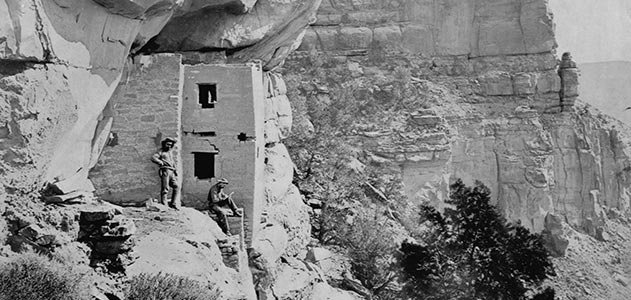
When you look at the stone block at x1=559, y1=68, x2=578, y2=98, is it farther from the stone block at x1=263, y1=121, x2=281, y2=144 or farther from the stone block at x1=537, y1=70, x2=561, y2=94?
the stone block at x1=263, y1=121, x2=281, y2=144

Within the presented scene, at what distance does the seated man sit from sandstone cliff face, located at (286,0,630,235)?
2522 centimetres

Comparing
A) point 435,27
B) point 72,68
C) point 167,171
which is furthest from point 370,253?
point 435,27

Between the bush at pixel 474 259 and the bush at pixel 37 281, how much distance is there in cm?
1396

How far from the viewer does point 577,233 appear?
4597 cm

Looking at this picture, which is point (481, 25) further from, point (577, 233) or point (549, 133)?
point (577, 233)

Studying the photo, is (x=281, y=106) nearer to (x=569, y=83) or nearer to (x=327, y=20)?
(x=327, y=20)

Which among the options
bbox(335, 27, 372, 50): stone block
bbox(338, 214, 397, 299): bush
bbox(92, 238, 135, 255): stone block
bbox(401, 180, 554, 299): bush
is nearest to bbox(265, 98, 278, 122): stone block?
bbox(338, 214, 397, 299): bush

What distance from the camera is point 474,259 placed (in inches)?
882

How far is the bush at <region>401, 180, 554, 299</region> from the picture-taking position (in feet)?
70.9

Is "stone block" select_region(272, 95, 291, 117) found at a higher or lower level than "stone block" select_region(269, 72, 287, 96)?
lower

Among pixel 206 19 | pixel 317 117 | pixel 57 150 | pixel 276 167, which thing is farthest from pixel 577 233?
pixel 57 150

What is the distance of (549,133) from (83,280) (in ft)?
131

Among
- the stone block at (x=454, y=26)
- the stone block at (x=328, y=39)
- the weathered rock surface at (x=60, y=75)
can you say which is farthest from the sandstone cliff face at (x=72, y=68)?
the stone block at (x=454, y=26)

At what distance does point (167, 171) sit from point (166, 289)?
4.17 metres
